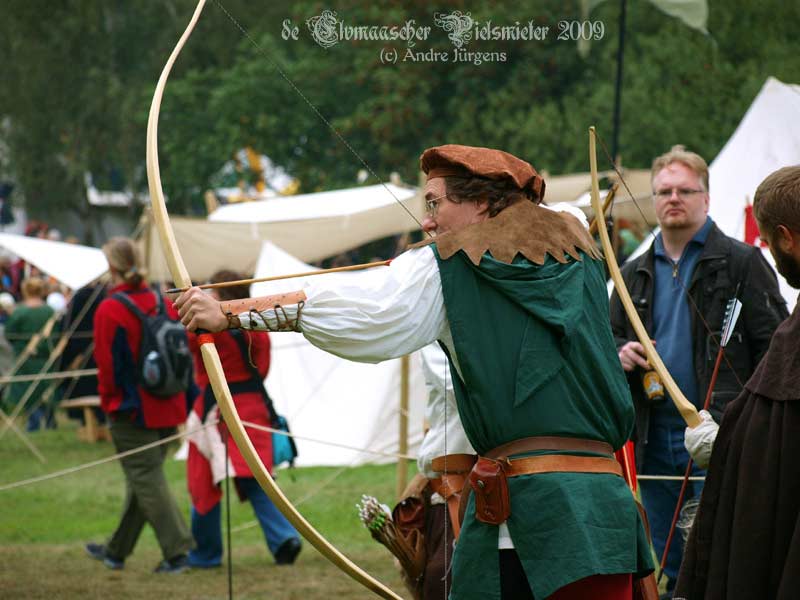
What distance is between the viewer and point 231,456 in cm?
587

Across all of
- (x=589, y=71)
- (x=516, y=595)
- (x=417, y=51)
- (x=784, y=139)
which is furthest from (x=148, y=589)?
(x=589, y=71)

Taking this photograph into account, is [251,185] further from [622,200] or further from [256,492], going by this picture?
[256,492]

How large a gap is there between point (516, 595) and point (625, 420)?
46cm

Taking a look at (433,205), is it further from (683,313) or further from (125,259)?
(125,259)

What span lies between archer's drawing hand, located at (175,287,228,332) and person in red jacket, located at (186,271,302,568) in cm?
318

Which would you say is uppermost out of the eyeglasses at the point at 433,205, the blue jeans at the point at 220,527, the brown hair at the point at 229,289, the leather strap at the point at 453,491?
the eyeglasses at the point at 433,205

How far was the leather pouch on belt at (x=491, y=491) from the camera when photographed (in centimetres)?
259

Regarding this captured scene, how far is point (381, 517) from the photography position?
3539 mm

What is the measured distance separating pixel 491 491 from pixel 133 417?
366 centimetres

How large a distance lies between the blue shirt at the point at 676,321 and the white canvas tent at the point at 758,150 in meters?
2.47

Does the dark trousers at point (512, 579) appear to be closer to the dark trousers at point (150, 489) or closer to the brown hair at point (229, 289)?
the brown hair at point (229, 289)

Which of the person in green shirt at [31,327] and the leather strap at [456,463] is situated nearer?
the leather strap at [456,463]

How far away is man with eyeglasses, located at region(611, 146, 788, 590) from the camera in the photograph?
3.86 m

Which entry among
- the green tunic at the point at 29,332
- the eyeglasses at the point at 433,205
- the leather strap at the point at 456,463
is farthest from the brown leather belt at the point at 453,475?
the green tunic at the point at 29,332
